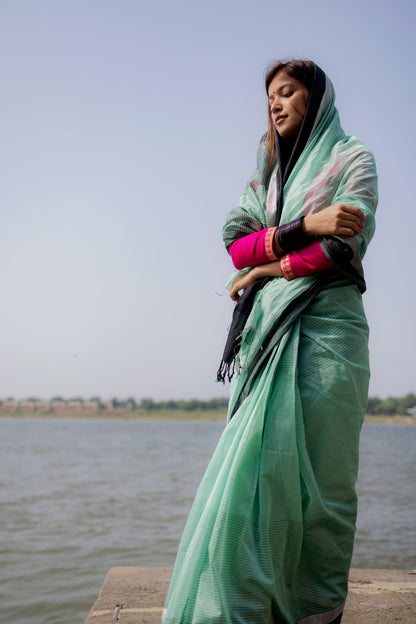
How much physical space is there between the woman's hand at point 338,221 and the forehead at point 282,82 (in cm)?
53

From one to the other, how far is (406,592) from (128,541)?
3.58m

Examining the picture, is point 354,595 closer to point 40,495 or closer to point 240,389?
point 240,389

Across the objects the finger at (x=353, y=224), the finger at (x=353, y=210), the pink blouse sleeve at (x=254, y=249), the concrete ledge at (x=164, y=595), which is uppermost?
the finger at (x=353, y=210)

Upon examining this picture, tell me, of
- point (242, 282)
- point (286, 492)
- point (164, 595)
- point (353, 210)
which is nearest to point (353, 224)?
point (353, 210)

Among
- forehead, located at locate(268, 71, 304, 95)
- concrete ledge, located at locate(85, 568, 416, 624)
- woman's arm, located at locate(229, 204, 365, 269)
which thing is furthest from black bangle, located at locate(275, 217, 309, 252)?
concrete ledge, located at locate(85, 568, 416, 624)

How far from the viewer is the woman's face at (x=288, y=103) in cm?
206

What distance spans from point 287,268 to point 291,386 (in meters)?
0.39

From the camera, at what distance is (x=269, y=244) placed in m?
1.95

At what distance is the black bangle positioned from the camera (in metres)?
1.88

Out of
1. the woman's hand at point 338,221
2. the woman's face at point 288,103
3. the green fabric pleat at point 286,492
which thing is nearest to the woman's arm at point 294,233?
the woman's hand at point 338,221

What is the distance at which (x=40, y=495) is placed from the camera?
9.86m

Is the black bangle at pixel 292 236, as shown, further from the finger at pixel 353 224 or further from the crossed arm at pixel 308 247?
the finger at pixel 353 224

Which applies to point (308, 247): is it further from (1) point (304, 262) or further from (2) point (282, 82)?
(2) point (282, 82)

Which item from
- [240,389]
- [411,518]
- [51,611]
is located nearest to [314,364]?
[240,389]
